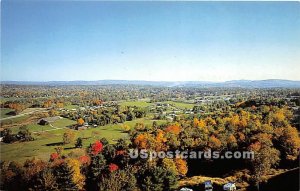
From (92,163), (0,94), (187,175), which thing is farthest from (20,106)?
(187,175)

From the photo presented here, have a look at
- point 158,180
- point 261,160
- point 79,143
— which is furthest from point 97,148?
point 261,160

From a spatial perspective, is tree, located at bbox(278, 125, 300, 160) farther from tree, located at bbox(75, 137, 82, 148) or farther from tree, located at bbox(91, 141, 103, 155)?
tree, located at bbox(75, 137, 82, 148)

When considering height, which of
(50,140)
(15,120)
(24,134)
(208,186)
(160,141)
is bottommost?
(50,140)

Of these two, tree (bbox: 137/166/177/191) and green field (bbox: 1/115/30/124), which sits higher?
green field (bbox: 1/115/30/124)

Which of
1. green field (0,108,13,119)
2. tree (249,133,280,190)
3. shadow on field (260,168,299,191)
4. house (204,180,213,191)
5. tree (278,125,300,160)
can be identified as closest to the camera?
shadow on field (260,168,299,191)

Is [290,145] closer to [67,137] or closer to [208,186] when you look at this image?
[208,186]

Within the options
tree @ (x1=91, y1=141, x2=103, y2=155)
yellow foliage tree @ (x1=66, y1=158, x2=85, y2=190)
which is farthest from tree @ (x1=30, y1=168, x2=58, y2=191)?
tree @ (x1=91, y1=141, x2=103, y2=155)

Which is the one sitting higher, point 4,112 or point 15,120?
point 4,112

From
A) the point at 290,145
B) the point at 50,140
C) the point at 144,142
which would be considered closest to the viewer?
the point at 290,145
